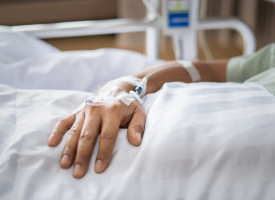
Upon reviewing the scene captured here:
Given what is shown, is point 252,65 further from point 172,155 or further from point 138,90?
point 172,155

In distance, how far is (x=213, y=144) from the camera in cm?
42

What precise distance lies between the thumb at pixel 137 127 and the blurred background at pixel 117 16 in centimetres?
221

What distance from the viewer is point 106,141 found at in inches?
18.1

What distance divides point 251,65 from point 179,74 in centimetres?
24

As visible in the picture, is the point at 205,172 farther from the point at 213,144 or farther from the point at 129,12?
the point at 129,12

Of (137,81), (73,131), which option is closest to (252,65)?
(137,81)

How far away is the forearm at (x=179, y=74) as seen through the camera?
0.74m

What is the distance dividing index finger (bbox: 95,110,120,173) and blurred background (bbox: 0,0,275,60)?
7.39 ft

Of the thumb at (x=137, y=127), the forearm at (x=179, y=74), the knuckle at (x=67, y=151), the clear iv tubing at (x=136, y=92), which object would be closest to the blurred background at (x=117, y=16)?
the forearm at (x=179, y=74)

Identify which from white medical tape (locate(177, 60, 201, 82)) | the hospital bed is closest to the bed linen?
the hospital bed

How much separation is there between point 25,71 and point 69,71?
5.6 inches

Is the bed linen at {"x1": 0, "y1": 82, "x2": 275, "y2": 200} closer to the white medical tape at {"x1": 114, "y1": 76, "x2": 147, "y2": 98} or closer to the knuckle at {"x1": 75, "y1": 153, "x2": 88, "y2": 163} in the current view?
the knuckle at {"x1": 75, "y1": 153, "x2": 88, "y2": 163}

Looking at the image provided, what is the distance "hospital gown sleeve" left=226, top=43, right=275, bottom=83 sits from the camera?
78 cm

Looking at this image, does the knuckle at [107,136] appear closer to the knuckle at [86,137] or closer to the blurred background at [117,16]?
the knuckle at [86,137]
